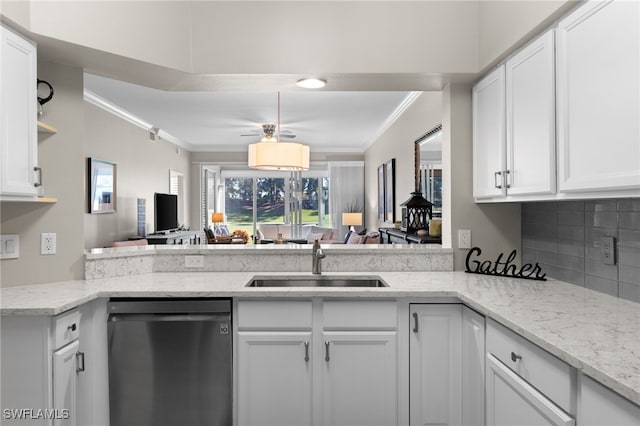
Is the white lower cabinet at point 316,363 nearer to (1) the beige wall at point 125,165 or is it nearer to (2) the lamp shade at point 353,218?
(1) the beige wall at point 125,165

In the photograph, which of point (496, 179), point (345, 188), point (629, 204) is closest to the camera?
point (629, 204)

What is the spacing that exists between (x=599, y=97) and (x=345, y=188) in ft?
24.6

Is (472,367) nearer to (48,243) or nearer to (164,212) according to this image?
(48,243)

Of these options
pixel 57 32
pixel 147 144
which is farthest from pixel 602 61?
pixel 147 144

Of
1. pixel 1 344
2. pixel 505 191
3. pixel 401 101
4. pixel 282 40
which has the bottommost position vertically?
pixel 1 344

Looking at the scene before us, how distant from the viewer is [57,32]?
1845 mm

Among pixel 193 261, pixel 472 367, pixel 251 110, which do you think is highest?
pixel 251 110

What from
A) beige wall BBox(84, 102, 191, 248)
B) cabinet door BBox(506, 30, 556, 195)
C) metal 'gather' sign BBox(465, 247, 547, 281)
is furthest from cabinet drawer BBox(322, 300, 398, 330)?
beige wall BBox(84, 102, 191, 248)

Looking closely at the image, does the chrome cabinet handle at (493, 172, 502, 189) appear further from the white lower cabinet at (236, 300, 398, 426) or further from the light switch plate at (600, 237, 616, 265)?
the white lower cabinet at (236, 300, 398, 426)

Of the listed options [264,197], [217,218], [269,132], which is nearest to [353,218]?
[264,197]

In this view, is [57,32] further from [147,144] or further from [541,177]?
[147,144]

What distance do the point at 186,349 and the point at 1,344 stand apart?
0.74 m

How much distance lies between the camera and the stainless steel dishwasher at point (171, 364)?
6.34 ft

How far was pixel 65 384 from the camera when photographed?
1.74 m
